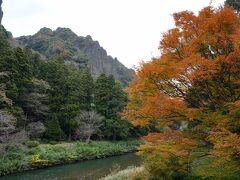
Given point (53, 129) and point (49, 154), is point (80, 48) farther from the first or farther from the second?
point (49, 154)

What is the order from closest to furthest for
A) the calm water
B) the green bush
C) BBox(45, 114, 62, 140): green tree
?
the calm water → the green bush → BBox(45, 114, 62, 140): green tree

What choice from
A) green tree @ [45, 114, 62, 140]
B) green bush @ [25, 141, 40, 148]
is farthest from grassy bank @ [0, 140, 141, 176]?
green tree @ [45, 114, 62, 140]

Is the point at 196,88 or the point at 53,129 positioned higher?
the point at 196,88

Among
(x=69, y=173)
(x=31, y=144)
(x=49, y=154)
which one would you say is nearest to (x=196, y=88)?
(x=69, y=173)

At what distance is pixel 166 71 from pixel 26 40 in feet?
313

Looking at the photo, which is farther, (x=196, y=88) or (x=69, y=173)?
(x=69, y=173)

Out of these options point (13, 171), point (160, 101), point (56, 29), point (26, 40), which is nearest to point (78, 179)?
point (13, 171)

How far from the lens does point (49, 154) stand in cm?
3297

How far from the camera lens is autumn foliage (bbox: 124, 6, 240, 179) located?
11.4 meters

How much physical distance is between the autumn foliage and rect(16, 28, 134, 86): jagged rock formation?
7488 cm

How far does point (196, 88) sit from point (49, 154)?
23867mm

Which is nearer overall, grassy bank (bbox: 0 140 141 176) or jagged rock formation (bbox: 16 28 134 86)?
grassy bank (bbox: 0 140 141 176)

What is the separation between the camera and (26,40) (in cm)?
10088

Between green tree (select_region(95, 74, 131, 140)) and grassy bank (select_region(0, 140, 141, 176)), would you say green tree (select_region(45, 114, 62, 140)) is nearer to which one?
grassy bank (select_region(0, 140, 141, 176))
